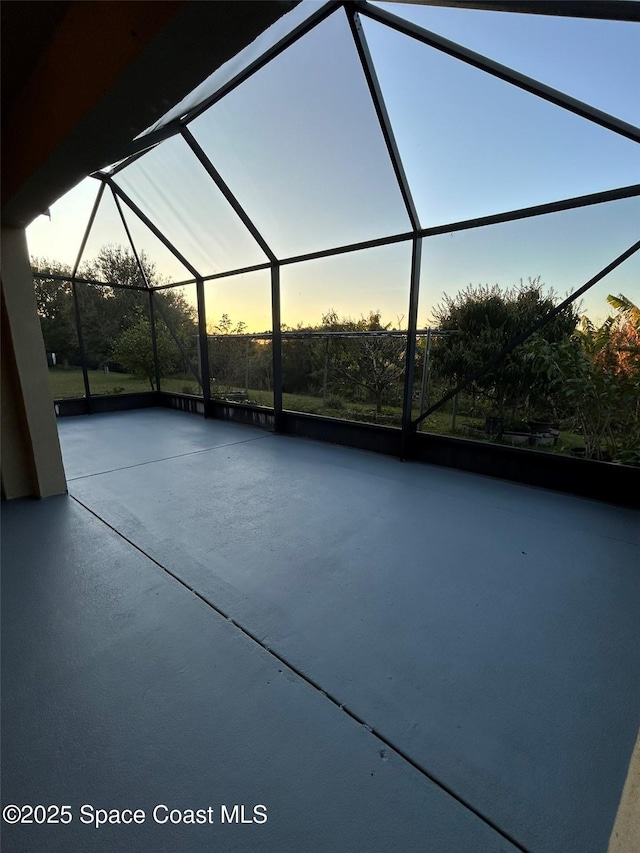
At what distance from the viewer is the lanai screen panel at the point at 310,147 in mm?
2906

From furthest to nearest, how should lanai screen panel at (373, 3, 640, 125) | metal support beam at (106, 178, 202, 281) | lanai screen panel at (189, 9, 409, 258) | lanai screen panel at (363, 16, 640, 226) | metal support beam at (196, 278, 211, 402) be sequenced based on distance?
metal support beam at (196, 278, 211, 402), metal support beam at (106, 178, 202, 281), lanai screen panel at (189, 9, 409, 258), lanai screen panel at (363, 16, 640, 226), lanai screen panel at (373, 3, 640, 125)

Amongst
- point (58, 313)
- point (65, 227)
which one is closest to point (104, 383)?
point (58, 313)

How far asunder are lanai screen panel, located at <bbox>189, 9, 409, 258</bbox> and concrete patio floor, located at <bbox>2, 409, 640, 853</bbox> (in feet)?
10.6

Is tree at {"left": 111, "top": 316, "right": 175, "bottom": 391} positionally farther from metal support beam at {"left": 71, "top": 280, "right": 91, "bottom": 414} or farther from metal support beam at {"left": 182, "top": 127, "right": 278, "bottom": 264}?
metal support beam at {"left": 182, "top": 127, "right": 278, "bottom": 264}

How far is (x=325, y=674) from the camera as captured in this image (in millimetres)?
1499

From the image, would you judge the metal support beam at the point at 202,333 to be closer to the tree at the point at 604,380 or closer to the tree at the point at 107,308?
the tree at the point at 107,308

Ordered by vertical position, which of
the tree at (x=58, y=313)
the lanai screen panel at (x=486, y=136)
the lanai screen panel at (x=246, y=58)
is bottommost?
the tree at (x=58, y=313)

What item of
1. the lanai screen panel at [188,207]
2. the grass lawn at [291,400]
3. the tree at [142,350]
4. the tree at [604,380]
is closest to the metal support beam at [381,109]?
the tree at [604,380]

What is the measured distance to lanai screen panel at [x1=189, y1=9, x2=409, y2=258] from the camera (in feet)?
9.53

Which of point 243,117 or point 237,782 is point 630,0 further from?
point 237,782

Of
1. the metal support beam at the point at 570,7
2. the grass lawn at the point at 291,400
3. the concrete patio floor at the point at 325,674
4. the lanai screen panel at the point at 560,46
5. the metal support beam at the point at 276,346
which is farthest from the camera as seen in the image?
the metal support beam at the point at 276,346

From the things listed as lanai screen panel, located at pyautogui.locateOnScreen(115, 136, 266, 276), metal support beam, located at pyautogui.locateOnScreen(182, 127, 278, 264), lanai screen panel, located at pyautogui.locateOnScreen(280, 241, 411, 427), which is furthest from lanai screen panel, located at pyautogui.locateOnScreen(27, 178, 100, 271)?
lanai screen panel, located at pyautogui.locateOnScreen(280, 241, 411, 427)

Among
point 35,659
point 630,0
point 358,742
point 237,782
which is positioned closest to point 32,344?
A: point 35,659

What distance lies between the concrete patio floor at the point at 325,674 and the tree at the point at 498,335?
5.77 ft
